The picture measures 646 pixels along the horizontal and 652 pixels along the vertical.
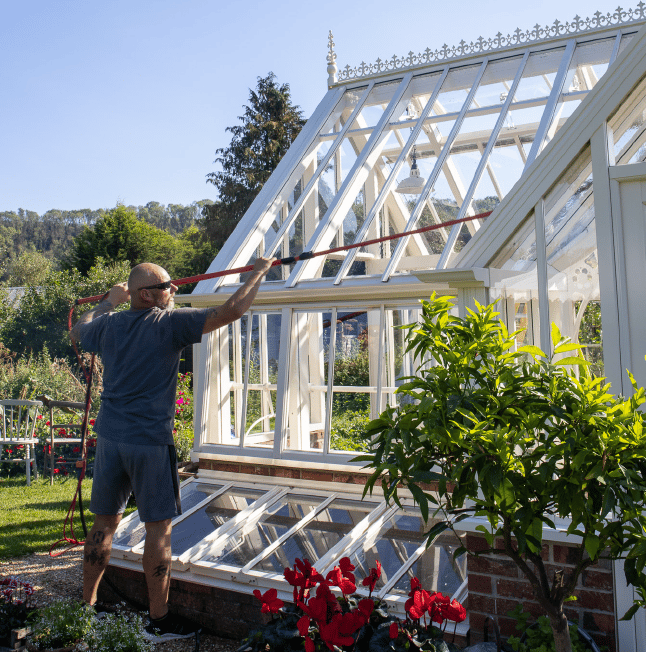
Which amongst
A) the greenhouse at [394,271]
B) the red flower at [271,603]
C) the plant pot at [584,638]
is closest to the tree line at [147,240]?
the greenhouse at [394,271]

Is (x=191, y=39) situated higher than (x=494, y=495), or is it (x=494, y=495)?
(x=191, y=39)

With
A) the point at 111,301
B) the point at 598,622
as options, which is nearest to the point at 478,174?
the point at 111,301

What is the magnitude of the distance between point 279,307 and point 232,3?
3.66m

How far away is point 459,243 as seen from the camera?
600 centimetres

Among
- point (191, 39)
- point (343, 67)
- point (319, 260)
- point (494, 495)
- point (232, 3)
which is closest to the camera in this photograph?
point (494, 495)

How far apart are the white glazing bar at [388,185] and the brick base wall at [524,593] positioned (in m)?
3.05

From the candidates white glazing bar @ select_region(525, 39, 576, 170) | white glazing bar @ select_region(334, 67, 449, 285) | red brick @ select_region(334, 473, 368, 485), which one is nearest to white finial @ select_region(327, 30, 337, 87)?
white glazing bar @ select_region(334, 67, 449, 285)

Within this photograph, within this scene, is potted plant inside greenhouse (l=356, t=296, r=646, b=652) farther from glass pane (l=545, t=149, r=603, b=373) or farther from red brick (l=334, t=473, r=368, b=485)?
red brick (l=334, t=473, r=368, b=485)

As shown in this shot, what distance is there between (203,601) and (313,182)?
176 inches

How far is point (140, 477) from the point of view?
3447 millimetres

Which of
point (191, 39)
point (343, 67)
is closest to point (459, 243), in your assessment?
point (343, 67)

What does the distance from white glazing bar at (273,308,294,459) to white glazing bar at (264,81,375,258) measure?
95 centimetres

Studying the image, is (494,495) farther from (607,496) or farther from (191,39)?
(191,39)

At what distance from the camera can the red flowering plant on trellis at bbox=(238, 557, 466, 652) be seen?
2527mm
